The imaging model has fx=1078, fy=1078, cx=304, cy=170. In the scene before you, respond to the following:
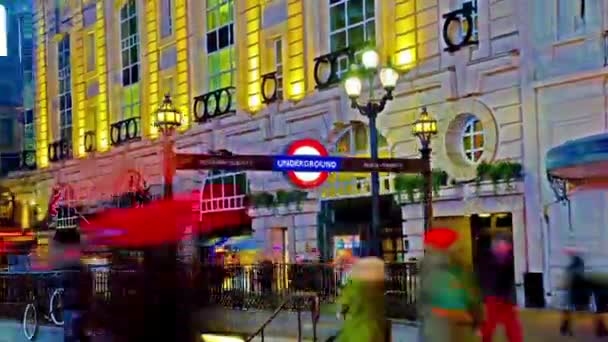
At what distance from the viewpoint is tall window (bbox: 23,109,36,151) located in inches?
2134

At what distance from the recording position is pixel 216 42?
37.7 metres

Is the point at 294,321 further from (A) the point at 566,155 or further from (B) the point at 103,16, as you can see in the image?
(B) the point at 103,16

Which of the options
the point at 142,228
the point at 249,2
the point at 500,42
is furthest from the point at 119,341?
the point at 249,2

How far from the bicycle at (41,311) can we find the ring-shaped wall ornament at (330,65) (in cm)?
1095

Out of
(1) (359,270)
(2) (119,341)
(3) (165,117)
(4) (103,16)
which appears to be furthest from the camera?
(4) (103,16)

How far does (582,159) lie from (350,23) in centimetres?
1353

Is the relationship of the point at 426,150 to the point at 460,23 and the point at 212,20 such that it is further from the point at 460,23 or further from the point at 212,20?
the point at 212,20

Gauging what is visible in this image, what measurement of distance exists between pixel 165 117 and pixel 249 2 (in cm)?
1114

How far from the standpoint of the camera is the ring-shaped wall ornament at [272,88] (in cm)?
3375

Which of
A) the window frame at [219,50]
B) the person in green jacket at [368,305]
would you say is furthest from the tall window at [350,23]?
the person in green jacket at [368,305]

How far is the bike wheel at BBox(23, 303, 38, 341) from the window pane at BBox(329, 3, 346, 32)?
12647 millimetres

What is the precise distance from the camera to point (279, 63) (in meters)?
34.2

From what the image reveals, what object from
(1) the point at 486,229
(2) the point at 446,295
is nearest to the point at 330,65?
(1) the point at 486,229

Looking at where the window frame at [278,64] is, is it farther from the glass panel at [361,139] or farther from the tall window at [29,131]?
the tall window at [29,131]
